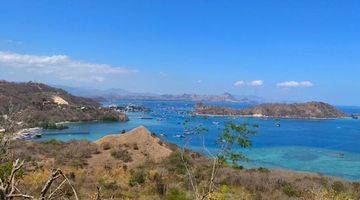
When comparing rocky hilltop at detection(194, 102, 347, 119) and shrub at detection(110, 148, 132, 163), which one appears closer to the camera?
shrub at detection(110, 148, 132, 163)

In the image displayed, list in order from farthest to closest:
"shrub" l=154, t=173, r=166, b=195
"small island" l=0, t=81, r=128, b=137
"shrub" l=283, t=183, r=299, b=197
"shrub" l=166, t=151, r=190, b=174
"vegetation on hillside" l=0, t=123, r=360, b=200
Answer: "small island" l=0, t=81, r=128, b=137 < "shrub" l=166, t=151, r=190, b=174 < "shrub" l=154, t=173, r=166, b=195 < "shrub" l=283, t=183, r=299, b=197 < "vegetation on hillside" l=0, t=123, r=360, b=200

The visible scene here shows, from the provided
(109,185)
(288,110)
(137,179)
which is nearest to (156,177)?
(137,179)

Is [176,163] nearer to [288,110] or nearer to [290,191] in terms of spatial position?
[290,191]

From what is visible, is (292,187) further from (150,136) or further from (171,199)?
(150,136)

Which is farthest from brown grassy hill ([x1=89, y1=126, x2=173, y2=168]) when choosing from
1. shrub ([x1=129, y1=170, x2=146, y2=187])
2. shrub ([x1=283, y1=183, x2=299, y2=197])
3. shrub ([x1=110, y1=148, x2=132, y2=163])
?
shrub ([x1=283, y1=183, x2=299, y2=197])

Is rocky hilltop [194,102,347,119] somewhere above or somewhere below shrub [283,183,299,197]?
above

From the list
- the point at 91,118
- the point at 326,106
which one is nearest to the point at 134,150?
the point at 91,118

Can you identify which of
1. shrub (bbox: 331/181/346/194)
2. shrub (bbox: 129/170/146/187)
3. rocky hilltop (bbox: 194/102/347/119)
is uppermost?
rocky hilltop (bbox: 194/102/347/119)

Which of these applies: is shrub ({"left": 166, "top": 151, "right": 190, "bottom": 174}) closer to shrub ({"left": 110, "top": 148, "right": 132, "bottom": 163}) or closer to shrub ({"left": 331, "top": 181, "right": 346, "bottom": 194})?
shrub ({"left": 110, "top": 148, "right": 132, "bottom": 163})

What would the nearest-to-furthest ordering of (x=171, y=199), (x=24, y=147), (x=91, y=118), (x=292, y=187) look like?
(x=171, y=199) < (x=292, y=187) < (x=24, y=147) < (x=91, y=118)
